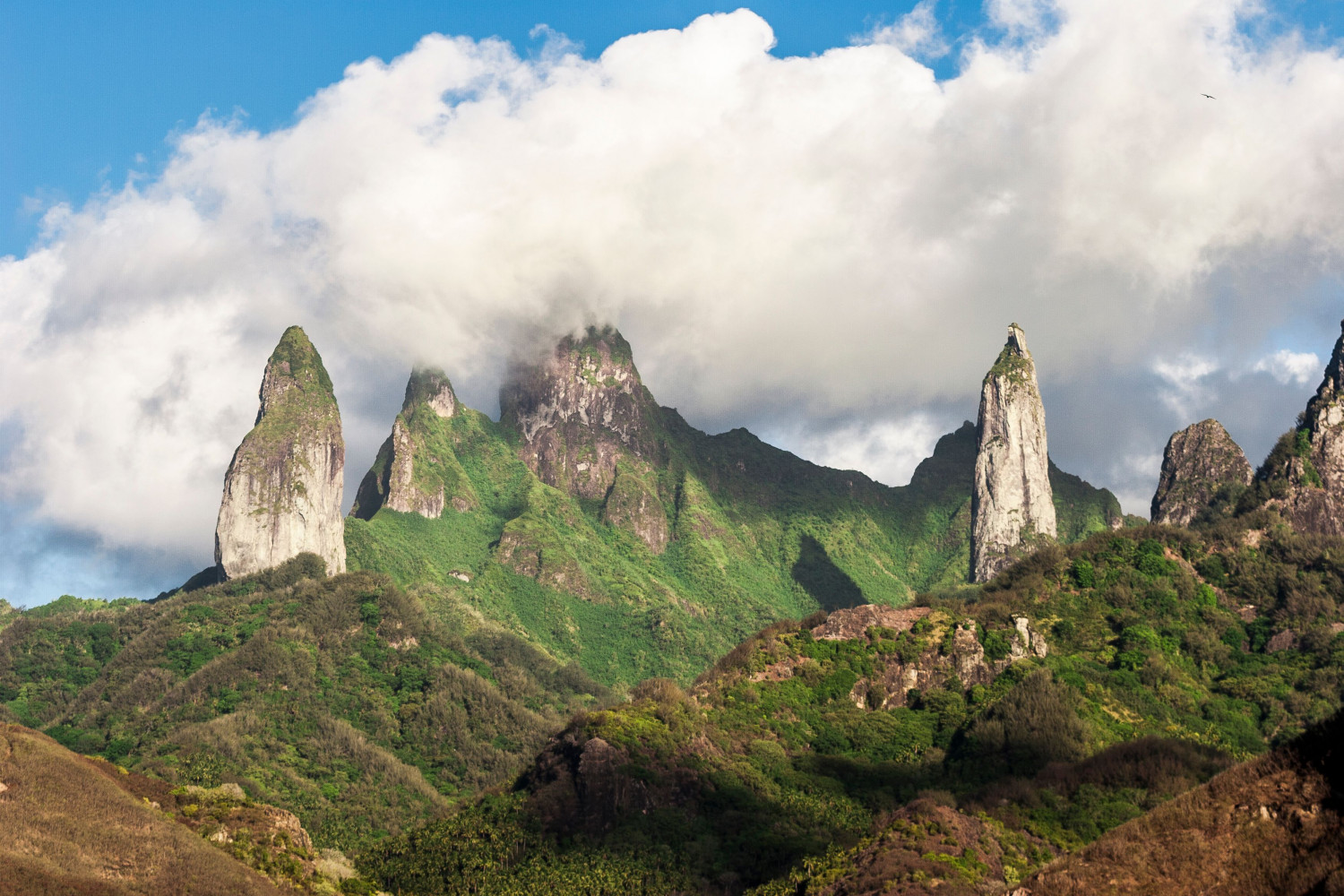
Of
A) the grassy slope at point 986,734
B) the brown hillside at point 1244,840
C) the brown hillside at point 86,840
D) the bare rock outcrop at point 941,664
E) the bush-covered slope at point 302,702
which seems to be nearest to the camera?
the brown hillside at point 1244,840

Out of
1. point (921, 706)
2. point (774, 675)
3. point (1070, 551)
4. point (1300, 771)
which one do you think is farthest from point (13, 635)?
point (1300, 771)

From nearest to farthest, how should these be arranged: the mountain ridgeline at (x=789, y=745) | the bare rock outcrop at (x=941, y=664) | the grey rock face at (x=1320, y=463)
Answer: the mountain ridgeline at (x=789, y=745) < the bare rock outcrop at (x=941, y=664) < the grey rock face at (x=1320, y=463)

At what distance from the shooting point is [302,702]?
16625 centimetres

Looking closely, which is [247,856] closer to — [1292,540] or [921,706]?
[921,706]

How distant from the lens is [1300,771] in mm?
38844

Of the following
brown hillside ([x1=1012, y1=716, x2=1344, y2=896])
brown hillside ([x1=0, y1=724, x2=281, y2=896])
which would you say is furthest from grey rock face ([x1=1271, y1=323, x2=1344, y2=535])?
brown hillside ([x1=0, y1=724, x2=281, y2=896])

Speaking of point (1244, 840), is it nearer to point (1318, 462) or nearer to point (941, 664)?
point (941, 664)

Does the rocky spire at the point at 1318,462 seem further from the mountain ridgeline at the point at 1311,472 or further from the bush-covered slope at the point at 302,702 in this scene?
the bush-covered slope at the point at 302,702

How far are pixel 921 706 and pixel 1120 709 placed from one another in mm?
19042

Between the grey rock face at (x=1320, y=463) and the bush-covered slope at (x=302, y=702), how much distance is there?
4069 inches

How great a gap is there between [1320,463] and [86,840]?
142 metres

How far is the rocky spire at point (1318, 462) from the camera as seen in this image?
145m

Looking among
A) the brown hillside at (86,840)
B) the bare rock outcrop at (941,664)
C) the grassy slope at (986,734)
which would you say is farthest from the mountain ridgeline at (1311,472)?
the brown hillside at (86,840)

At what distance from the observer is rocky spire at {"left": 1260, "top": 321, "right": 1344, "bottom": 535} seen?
477ft
